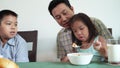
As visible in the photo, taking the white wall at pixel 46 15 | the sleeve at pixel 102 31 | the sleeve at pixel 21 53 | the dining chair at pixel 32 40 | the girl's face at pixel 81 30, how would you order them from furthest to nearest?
the white wall at pixel 46 15 → the dining chair at pixel 32 40 → the sleeve at pixel 102 31 → the sleeve at pixel 21 53 → the girl's face at pixel 81 30

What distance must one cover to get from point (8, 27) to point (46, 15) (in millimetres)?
547

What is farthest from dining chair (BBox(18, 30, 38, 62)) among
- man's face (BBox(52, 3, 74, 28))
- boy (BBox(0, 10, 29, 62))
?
man's face (BBox(52, 3, 74, 28))

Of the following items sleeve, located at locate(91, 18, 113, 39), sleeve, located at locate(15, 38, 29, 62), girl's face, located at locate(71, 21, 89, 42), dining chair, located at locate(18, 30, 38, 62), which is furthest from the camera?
dining chair, located at locate(18, 30, 38, 62)

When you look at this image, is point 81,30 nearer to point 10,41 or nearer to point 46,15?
point 10,41

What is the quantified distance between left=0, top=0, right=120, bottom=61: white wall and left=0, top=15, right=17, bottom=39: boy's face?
428mm

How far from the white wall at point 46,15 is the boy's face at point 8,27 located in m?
0.43

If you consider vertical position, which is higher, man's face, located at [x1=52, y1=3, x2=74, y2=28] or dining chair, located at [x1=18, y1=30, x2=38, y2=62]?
man's face, located at [x1=52, y1=3, x2=74, y2=28]

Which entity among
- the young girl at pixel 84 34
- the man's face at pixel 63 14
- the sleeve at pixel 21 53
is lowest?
the sleeve at pixel 21 53

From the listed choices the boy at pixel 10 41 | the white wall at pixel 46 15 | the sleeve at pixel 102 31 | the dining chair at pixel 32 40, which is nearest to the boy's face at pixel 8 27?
the boy at pixel 10 41

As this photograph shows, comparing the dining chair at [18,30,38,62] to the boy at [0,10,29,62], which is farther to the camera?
the dining chair at [18,30,38,62]

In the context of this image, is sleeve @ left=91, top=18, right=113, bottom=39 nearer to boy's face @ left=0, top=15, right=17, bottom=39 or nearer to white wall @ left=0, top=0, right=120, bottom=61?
white wall @ left=0, top=0, right=120, bottom=61

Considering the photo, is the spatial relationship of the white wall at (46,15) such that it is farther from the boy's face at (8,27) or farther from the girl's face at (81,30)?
the girl's face at (81,30)

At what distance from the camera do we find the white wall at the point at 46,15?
1910 millimetres

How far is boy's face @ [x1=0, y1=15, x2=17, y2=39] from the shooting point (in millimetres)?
1427
